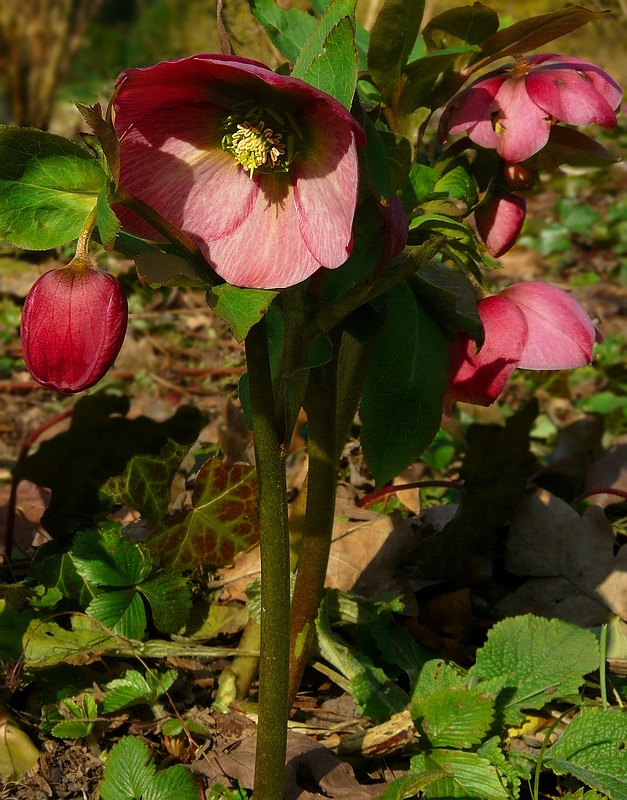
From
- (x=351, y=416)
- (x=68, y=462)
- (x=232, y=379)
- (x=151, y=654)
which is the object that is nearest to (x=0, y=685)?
(x=151, y=654)

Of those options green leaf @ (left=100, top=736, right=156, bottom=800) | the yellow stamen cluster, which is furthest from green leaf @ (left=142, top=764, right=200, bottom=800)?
the yellow stamen cluster

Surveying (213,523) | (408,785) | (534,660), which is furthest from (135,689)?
(534,660)

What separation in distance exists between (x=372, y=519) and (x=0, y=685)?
0.55 m

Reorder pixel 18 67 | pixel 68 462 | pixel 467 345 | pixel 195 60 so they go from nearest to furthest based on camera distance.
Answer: pixel 195 60 < pixel 467 345 < pixel 68 462 < pixel 18 67

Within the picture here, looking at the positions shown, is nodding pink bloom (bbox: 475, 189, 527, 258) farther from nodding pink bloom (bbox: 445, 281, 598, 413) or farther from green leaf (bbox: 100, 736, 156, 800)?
green leaf (bbox: 100, 736, 156, 800)

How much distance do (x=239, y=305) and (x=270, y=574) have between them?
237 millimetres

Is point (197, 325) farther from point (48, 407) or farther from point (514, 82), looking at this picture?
point (514, 82)

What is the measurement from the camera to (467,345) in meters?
0.86

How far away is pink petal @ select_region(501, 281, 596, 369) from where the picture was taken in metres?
0.85

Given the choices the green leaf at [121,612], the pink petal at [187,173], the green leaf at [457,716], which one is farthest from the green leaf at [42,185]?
the green leaf at [457,716]

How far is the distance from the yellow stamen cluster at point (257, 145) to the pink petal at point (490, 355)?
11.3 inches

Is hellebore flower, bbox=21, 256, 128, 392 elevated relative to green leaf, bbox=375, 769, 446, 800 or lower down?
elevated

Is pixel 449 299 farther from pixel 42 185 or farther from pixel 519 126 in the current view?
pixel 42 185

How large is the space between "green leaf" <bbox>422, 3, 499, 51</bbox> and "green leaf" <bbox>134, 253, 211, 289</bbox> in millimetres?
407
